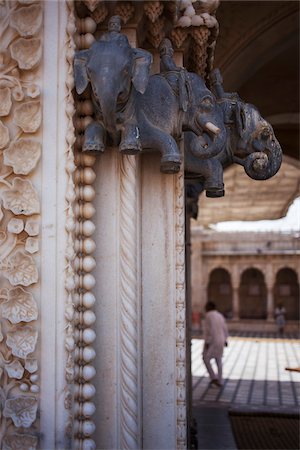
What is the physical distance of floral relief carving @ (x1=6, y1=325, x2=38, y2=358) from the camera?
2.22 metres

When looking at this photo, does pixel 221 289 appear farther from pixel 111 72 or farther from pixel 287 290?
pixel 111 72

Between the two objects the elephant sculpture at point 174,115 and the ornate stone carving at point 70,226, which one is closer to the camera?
the ornate stone carving at point 70,226

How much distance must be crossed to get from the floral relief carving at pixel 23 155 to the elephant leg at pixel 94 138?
191mm

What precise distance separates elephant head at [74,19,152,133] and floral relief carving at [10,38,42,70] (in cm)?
23

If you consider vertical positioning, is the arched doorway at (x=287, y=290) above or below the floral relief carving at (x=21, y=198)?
below

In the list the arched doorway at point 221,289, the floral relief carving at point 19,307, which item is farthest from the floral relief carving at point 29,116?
the arched doorway at point 221,289

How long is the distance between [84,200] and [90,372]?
2.28 feet

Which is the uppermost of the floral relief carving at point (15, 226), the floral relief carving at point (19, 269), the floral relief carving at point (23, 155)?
the floral relief carving at point (23, 155)

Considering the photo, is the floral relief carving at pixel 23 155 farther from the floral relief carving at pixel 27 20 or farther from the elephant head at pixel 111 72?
the floral relief carving at pixel 27 20

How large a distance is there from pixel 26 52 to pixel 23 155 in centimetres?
43

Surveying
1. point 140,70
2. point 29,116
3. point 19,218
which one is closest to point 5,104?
point 29,116

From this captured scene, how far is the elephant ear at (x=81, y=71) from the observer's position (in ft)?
7.18

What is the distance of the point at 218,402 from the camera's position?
702 centimetres

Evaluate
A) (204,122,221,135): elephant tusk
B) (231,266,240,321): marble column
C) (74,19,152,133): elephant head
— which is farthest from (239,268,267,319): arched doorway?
(74,19,152,133): elephant head
